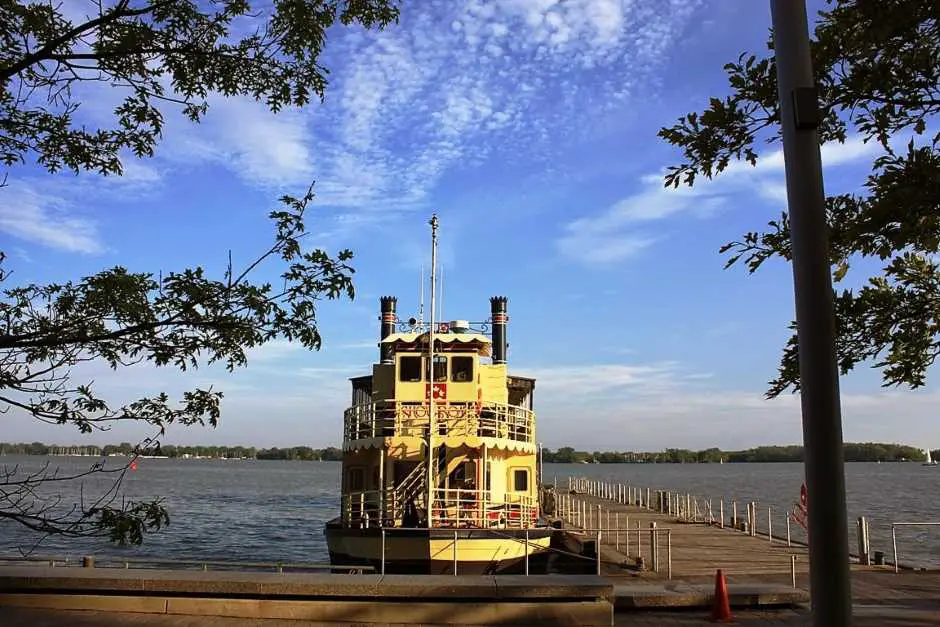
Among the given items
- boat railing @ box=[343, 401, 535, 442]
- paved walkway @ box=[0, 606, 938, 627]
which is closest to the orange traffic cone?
paved walkway @ box=[0, 606, 938, 627]

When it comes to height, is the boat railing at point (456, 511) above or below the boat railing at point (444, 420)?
below

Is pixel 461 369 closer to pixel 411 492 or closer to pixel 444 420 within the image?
pixel 444 420

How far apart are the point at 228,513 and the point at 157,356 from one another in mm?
51915

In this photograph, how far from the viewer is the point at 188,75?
6336 millimetres

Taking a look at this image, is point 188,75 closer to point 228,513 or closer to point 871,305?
point 871,305

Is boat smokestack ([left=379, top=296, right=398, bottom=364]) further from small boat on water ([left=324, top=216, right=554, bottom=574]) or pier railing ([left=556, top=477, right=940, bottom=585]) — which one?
pier railing ([left=556, top=477, right=940, bottom=585])

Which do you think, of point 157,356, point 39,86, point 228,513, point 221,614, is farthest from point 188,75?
point 228,513

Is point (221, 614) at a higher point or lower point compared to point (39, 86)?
lower

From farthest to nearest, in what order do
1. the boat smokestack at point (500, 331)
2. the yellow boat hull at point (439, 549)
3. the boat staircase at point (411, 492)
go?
the boat smokestack at point (500, 331) < the boat staircase at point (411, 492) < the yellow boat hull at point (439, 549)

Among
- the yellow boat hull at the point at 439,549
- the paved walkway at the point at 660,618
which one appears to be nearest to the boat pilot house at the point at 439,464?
the yellow boat hull at the point at 439,549

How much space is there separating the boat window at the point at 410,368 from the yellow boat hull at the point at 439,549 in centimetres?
506

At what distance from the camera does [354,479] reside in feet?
74.4

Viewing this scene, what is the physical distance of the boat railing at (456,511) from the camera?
1847cm

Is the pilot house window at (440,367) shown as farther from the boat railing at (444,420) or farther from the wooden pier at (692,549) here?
the wooden pier at (692,549)
